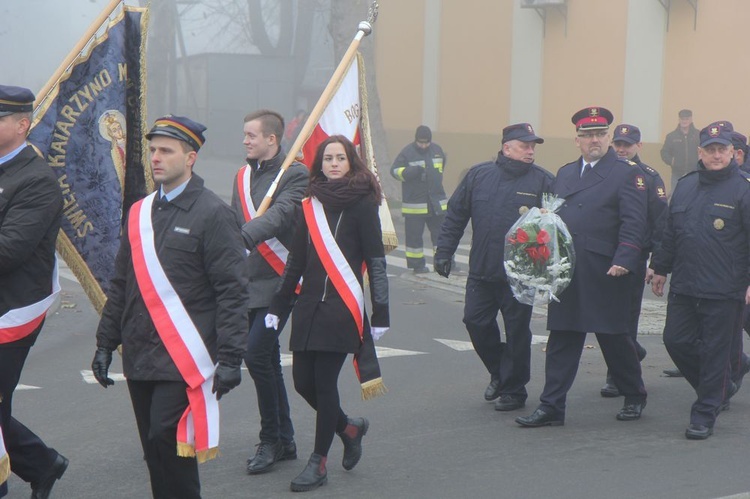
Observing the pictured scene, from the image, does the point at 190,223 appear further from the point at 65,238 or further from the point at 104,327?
the point at 65,238

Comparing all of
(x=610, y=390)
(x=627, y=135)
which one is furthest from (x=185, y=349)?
(x=627, y=135)

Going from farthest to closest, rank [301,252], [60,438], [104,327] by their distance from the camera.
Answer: [60,438]
[301,252]
[104,327]

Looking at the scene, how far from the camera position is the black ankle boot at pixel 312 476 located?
226 inches

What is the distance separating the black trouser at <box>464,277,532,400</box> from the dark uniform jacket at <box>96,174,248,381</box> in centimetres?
311

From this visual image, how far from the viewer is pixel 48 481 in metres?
5.50

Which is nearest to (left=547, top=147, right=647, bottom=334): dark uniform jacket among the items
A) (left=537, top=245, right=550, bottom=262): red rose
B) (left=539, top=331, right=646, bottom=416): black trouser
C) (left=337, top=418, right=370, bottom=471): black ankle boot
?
(left=539, top=331, right=646, bottom=416): black trouser

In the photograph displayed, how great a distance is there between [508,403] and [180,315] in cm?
337

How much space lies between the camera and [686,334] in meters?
7.05

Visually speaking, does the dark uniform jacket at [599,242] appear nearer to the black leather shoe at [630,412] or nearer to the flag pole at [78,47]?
the black leather shoe at [630,412]

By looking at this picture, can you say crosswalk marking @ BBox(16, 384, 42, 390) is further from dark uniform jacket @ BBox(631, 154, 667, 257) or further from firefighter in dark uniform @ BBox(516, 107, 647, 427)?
dark uniform jacket @ BBox(631, 154, 667, 257)

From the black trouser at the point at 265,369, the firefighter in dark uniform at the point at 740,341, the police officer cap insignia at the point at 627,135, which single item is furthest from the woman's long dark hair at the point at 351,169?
the police officer cap insignia at the point at 627,135

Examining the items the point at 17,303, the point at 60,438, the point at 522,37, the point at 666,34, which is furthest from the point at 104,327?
the point at 522,37

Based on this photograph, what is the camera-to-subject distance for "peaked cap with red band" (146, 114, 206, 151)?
476 centimetres

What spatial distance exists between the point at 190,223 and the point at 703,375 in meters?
3.56
